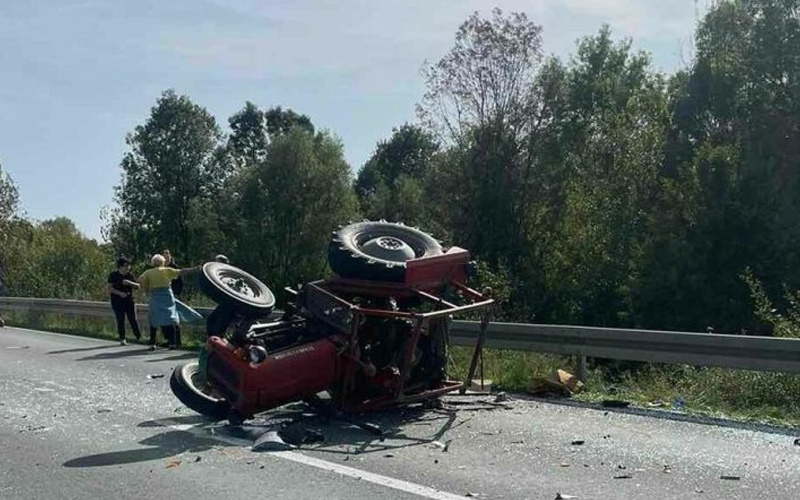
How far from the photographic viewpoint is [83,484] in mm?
6520

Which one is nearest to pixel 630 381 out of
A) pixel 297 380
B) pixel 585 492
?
pixel 297 380

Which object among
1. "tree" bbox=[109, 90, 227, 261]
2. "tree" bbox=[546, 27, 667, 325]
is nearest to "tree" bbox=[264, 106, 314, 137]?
"tree" bbox=[109, 90, 227, 261]

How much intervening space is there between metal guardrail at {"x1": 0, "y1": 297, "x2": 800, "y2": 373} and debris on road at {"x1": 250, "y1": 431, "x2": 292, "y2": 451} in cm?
414

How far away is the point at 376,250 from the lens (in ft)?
29.7

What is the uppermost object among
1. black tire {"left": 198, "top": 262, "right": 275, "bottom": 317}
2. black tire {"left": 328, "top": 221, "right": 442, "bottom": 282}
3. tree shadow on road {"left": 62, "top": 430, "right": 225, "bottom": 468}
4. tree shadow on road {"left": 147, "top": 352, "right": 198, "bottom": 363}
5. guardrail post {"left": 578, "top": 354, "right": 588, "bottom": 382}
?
black tire {"left": 328, "top": 221, "right": 442, "bottom": 282}

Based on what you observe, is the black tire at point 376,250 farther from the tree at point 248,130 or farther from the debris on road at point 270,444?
the tree at point 248,130

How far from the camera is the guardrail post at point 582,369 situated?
420 inches

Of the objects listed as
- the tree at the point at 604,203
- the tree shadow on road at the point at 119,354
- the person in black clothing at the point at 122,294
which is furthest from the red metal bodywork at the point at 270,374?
the tree at the point at 604,203

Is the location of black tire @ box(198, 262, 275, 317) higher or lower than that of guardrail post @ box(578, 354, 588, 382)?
higher

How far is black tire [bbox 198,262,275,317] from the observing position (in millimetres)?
8914

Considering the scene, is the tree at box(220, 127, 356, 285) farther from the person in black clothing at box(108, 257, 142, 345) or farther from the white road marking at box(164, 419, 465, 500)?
the white road marking at box(164, 419, 465, 500)

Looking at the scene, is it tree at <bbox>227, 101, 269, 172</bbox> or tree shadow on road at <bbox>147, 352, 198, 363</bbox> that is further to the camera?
tree at <bbox>227, 101, 269, 172</bbox>

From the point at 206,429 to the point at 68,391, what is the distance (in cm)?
316

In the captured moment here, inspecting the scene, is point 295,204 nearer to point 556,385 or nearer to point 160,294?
point 160,294
